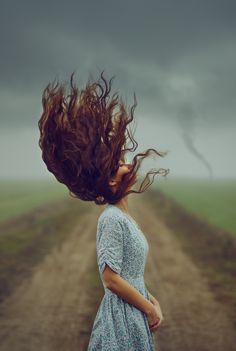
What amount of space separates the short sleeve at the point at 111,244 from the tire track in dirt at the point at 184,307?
4666 millimetres

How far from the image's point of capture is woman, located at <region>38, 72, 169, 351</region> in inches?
106

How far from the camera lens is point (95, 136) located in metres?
2.70

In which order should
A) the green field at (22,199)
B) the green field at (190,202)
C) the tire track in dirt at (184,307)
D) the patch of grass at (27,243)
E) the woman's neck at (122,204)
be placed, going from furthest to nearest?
the green field at (22,199) < the green field at (190,202) < the patch of grass at (27,243) < the tire track in dirt at (184,307) < the woman's neck at (122,204)

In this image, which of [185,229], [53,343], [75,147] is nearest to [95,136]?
[75,147]

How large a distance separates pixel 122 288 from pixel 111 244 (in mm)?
217

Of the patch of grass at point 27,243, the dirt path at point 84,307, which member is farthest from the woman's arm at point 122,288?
the patch of grass at point 27,243

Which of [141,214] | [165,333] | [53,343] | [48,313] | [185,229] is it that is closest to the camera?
[53,343]

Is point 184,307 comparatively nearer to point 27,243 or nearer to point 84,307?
point 84,307

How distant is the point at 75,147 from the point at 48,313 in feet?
21.0

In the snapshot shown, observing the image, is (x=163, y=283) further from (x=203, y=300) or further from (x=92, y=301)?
(x=92, y=301)

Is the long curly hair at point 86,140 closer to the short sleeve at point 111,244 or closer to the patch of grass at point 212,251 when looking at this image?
the short sleeve at point 111,244

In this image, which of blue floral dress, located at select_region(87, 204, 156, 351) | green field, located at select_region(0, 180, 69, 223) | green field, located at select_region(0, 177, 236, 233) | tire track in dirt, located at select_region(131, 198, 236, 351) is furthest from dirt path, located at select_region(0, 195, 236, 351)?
green field, located at select_region(0, 180, 69, 223)

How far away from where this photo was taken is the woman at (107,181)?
2.71m

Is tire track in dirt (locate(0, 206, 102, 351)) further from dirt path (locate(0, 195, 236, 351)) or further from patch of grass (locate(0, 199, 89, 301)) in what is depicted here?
patch of grass (locate(0, 199, 89, 301))
